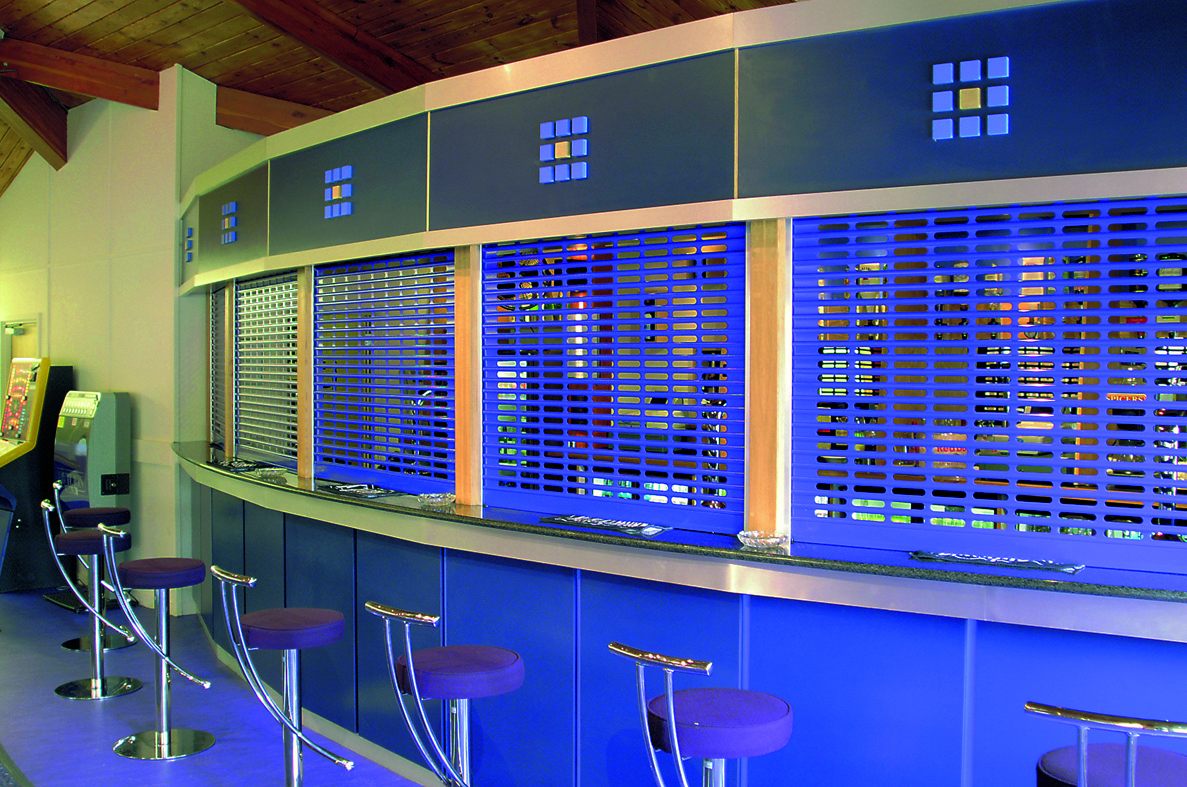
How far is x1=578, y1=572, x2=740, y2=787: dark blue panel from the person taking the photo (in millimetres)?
2475

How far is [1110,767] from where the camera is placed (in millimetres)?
1652

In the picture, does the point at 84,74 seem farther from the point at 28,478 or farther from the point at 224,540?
the point at 224,540

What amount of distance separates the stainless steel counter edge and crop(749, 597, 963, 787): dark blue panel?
89 mm

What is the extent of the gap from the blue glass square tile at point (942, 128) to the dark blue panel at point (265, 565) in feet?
10.4

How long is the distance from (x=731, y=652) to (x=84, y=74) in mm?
6262

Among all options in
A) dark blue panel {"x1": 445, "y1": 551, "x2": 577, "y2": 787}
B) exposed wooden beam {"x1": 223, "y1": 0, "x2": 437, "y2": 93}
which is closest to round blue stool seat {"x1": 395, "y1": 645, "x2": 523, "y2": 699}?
dark blue panel {"x1": 445, "y1": 551, "x2": 577, "y2": 787}

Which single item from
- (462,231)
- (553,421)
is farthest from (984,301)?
(462,231)

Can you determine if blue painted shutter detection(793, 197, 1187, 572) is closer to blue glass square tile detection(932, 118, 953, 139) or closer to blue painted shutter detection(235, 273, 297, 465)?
blue glass square tile detection(932, 118, 953, 139)

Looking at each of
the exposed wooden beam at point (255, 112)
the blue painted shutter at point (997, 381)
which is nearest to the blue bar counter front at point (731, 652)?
the blue painted shutter at point (997, 381)

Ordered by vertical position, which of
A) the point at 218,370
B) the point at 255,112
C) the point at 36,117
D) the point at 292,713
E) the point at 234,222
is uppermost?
the point at 36,117

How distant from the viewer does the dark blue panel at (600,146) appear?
260cm

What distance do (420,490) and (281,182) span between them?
71.1 inches

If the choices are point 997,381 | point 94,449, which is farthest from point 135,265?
point 997,381

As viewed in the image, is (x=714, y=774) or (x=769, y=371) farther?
(x=769, y=371)
